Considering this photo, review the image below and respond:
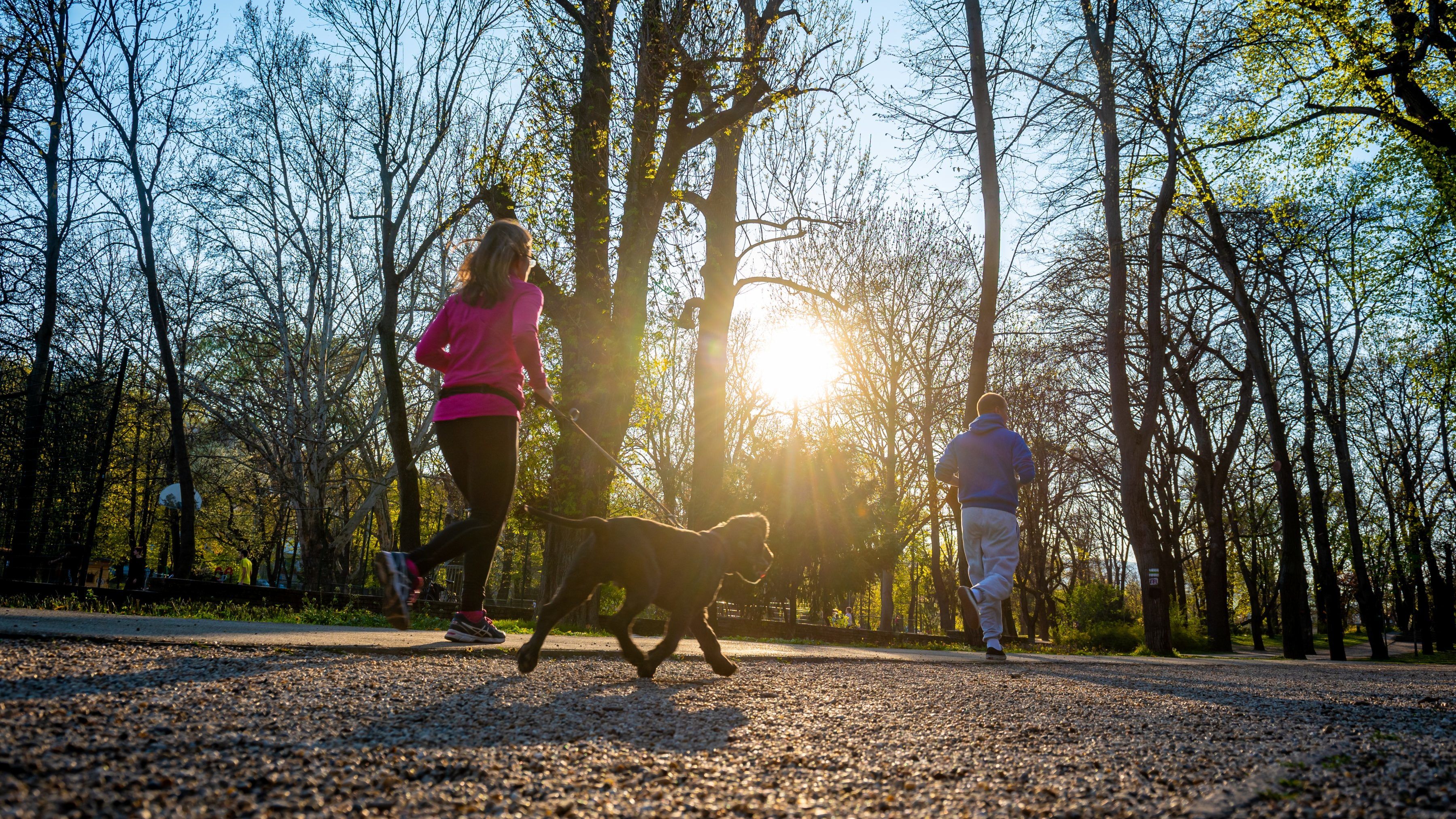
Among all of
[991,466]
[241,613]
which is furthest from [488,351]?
[241,613]

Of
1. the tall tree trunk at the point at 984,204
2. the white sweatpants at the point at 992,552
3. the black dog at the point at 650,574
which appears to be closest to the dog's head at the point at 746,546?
the black dog at the point at 650,574

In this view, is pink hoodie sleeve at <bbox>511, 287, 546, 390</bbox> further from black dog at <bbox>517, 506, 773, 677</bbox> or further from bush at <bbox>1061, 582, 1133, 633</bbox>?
bush at <bbox>1061, 582, 1133, 633</bbox>

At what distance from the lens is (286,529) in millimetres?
44250

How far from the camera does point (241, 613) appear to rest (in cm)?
781

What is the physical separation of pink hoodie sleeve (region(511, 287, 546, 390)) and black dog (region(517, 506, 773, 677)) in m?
0.78

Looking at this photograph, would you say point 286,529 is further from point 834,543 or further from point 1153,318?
point 1153,318

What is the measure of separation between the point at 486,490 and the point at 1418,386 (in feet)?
98.2

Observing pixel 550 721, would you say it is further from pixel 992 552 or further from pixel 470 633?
pixel 992 552

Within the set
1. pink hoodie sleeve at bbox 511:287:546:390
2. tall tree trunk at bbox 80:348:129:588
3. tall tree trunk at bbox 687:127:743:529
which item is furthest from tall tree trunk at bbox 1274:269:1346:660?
tall tree trunk at bbox 80:348:129:588

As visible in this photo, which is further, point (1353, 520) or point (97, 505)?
point (1353, 520)

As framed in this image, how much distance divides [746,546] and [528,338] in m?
1.60

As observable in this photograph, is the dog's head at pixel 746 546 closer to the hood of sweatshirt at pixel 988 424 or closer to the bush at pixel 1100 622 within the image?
the hood of sweatshirt at pixel 988 424

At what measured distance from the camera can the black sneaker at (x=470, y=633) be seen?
15.9 feet

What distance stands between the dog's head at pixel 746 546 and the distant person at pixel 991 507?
3.12 metres
